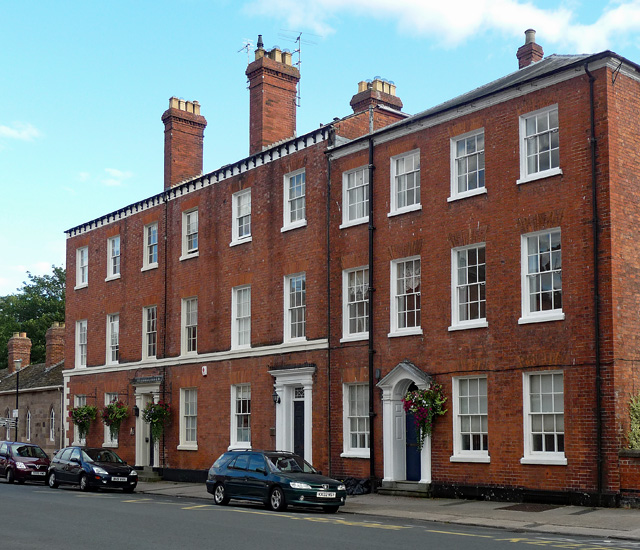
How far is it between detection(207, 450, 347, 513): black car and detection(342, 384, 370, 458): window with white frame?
12.8ft

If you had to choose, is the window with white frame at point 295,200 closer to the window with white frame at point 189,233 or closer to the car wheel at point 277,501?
the window with white frame at point 189,233

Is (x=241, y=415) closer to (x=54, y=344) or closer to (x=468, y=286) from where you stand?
(x=468, y=286)

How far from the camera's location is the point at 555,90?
2056 centimetres

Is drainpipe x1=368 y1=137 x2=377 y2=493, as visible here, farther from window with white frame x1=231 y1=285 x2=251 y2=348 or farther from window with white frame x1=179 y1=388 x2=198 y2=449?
window with white frame x1=179 y1=388 x2=198 y2=449

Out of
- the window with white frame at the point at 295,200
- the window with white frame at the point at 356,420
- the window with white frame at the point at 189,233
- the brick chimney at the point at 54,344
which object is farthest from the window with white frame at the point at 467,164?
the brick chimney at the point at 54,344

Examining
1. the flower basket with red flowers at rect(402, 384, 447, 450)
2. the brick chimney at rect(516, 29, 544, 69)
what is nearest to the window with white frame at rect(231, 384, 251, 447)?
the flower basket with red flowers at rect(402, 384, 447, 450)

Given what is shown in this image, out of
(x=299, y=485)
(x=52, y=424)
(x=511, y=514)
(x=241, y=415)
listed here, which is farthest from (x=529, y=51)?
(x=52, y=424)

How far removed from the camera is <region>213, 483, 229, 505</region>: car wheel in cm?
2158

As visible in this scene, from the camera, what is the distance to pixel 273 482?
19.9 metres

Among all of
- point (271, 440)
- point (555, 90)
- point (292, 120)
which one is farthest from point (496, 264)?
point (292, 120)

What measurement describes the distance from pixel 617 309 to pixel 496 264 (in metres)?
3.29

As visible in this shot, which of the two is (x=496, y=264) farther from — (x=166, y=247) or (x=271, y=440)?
(x=166, y=247)

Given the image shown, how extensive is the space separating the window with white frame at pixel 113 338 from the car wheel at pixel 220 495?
15328 millimetres

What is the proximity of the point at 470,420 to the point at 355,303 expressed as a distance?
5.23 m
